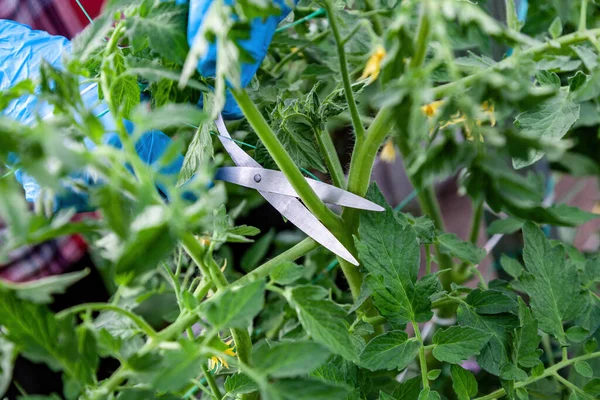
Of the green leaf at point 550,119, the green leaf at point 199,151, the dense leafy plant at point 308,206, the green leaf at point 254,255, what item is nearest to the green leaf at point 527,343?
the dense leafy plant at point 308,206

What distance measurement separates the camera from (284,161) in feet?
1.14

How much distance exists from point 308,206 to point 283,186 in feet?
0.10

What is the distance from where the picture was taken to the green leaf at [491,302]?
0.40 metres

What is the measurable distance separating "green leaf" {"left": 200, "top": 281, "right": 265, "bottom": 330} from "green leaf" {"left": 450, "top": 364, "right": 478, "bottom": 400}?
0.17 m

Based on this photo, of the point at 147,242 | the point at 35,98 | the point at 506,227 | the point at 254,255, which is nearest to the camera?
the point at 147,242

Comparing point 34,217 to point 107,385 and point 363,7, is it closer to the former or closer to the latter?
point 107,385

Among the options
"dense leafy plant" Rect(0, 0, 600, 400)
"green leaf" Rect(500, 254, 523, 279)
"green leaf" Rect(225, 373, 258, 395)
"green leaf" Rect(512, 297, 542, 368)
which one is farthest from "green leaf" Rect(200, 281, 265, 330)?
"green leaf" Rect(500, 254, 523, 279)

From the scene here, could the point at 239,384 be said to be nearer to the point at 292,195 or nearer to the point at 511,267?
the point at 292,195

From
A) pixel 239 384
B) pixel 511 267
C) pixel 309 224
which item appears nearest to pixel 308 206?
pixel 309 224

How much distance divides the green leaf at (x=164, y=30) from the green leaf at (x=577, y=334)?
0.33 metres

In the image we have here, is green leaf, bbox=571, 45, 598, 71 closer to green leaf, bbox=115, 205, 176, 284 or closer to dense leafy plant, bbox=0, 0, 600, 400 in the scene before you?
dense leafy plant, bbox=0, 0, 600, 400

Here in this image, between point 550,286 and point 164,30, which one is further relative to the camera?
point 550,286

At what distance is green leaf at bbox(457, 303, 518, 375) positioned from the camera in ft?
1.26

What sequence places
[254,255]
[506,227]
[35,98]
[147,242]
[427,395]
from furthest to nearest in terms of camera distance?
[254,255] → [506,227] → [35,98] → [427,395] → [147,242]
